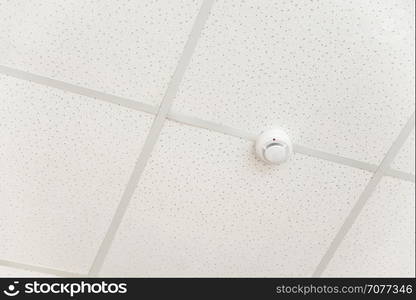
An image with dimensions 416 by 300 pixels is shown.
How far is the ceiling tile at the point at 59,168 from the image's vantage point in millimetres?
1639

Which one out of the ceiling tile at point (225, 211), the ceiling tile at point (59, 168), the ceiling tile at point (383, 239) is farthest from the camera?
the ceiling tile at point (383, 239)

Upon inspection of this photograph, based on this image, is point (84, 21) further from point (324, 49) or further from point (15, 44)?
point (324, 49)

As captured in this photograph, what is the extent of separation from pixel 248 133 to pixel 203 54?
0.30 metres

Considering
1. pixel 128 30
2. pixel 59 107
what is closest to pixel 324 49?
pixel 128 30

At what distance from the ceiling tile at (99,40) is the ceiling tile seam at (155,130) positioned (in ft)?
0.06

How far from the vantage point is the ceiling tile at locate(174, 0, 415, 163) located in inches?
62.8

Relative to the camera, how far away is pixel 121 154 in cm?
172

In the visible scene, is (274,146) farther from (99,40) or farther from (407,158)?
(99,40)

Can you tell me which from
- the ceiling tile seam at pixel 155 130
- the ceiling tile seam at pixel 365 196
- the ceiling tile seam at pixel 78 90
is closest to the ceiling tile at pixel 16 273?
the ceiling tile seam at pixel 155 130

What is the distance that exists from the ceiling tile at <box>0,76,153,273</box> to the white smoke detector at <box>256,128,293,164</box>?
370 millimetres

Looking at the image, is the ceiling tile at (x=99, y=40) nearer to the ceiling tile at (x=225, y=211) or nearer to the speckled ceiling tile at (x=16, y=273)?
the ceiling tile at (x=225, y=211)

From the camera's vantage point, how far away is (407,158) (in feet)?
5.93

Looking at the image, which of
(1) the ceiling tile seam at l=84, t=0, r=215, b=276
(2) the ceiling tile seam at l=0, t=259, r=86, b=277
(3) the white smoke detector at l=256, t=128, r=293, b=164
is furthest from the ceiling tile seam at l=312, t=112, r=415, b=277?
(2) the ceiling tile seam at l=0, t=259, r=86, b=277

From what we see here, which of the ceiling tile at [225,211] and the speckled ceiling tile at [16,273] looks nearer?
the ceiling tile at [225,211]
